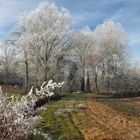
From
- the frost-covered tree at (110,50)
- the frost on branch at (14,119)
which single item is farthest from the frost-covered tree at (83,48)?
the frost on branch at (14,119)

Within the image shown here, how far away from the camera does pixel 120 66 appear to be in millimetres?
79375

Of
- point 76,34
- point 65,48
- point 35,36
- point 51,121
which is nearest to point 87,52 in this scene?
point 76,34

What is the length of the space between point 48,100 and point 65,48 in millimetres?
29672

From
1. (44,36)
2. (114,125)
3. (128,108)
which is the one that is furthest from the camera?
(44,36)

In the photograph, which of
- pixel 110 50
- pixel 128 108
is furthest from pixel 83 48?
pixel 128 108

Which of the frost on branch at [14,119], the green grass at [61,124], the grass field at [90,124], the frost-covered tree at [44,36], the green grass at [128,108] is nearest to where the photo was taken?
the frost on branch at [14,119]

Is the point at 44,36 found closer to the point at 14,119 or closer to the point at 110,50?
the point at 110,50

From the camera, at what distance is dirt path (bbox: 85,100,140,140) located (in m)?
19.7

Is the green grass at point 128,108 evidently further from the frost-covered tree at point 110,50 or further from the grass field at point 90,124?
the frost-covered tree at point 110,50

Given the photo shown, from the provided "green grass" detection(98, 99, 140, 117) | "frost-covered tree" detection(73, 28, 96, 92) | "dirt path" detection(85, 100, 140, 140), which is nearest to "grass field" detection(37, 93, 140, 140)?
"dirt path" detection(85, 100, 140, 140)

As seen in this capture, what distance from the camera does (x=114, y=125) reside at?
22469mm

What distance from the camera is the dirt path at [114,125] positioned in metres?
19.7

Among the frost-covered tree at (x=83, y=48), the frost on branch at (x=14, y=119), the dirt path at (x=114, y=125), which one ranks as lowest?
the dirt path at (x=114, y=125)

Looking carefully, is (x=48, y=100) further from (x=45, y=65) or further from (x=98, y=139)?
(x=45, y=65)
